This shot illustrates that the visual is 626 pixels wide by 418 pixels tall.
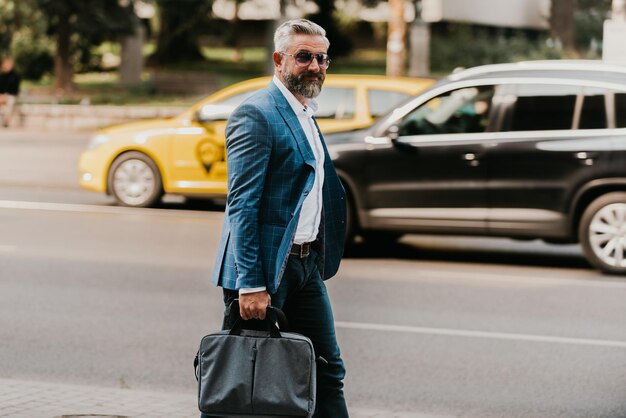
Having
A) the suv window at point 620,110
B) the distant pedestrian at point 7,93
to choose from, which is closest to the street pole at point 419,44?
the distant pedestrian at point 7,93

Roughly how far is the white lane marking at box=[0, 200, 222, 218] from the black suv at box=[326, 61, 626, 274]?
12.1 feet

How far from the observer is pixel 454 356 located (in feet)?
25.6

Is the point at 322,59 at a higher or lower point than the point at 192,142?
higher

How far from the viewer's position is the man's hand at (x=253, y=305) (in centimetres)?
456

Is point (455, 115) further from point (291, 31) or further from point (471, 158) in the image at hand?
point (291, 31)

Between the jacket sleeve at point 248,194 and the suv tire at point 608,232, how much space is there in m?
6.89

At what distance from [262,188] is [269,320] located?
464mm

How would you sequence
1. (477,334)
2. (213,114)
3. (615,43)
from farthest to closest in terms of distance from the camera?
(213,114) < (615,43) < (477,334)

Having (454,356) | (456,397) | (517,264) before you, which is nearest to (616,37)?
(517,264)

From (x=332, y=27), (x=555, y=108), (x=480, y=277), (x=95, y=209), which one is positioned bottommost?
(x=95, y=209)

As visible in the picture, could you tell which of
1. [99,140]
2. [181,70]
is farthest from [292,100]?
[181,70]

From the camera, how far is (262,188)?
4.61 metres

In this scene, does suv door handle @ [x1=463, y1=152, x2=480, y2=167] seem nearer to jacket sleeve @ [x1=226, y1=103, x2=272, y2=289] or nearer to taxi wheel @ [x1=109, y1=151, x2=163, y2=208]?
taxi wheel @ [x1=109, y1=151, x2=163, y2=208]

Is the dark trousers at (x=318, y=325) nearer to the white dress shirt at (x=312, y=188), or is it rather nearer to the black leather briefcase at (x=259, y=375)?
the white dress shirt at (x=312, y=188)
